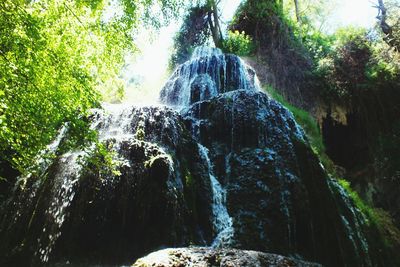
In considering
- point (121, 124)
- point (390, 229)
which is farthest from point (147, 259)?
point (390, 229)

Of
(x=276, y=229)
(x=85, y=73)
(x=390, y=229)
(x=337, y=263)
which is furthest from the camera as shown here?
(x=390, y=229)

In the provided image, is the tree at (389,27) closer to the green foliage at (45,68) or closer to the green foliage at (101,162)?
the green foliage at (45,68)

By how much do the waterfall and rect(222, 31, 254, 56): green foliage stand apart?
10852mm

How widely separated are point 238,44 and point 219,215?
41.3 ft

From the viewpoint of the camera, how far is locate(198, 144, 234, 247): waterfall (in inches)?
253

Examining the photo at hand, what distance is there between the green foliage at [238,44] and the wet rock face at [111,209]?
38.0 feet

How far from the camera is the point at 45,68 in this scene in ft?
19.2

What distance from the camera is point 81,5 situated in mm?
7477

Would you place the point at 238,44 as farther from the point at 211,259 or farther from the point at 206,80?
the point at 211,259

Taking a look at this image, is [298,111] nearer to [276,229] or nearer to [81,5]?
[276,229]

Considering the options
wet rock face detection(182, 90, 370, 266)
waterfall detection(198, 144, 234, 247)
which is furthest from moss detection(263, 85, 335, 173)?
waterfall detection(198, 144, 234, 247)

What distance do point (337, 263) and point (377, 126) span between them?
856 cm

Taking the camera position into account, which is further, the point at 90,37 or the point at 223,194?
the point at 223,194

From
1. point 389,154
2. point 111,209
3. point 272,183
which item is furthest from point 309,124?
point 111,209
